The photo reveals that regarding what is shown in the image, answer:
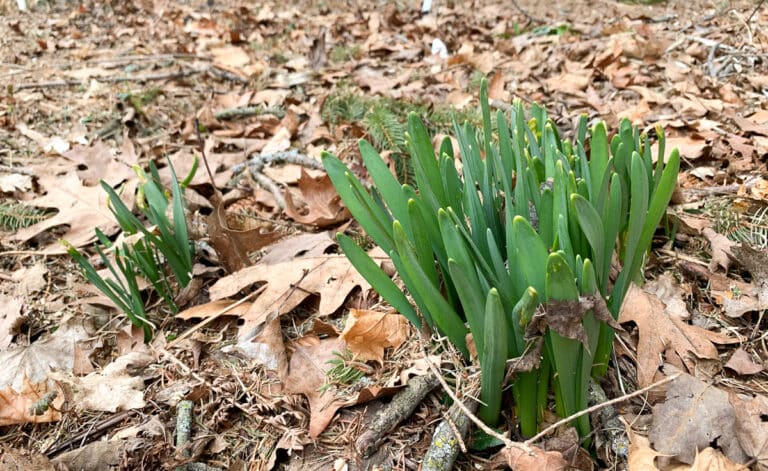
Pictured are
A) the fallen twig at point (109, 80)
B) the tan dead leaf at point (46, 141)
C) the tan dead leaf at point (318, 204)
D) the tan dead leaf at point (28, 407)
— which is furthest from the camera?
the fallen twig at point (109, 80)

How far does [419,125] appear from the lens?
123 cm

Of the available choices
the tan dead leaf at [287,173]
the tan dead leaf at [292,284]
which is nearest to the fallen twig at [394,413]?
the tan dead leaf at [292,284]

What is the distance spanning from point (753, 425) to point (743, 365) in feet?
0.69

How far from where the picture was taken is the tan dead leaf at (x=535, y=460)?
1073 mm

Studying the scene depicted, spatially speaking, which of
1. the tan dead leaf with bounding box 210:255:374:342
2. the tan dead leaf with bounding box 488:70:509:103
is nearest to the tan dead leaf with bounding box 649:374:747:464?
the tan dead leaf with bounding box 210:255:374:342

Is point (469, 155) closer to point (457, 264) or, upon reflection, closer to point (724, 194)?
point (457, 264)

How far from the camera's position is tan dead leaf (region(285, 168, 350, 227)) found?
2.00m

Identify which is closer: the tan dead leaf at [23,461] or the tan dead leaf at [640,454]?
the tan dead leaf at [640,454]

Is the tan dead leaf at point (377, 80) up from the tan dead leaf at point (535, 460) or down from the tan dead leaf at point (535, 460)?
up

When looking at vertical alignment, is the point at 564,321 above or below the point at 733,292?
above

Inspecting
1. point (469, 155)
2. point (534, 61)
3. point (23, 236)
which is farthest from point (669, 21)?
point (23, 236)

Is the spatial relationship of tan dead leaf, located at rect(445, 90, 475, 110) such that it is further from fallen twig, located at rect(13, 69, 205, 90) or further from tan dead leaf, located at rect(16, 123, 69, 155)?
tan dead leaf, located at rect(16, 123, 69, 155)

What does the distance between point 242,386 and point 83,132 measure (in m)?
2.19

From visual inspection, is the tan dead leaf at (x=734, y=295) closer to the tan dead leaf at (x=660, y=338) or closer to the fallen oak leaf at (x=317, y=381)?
the tan dead leaf at (x=660, y=338)
